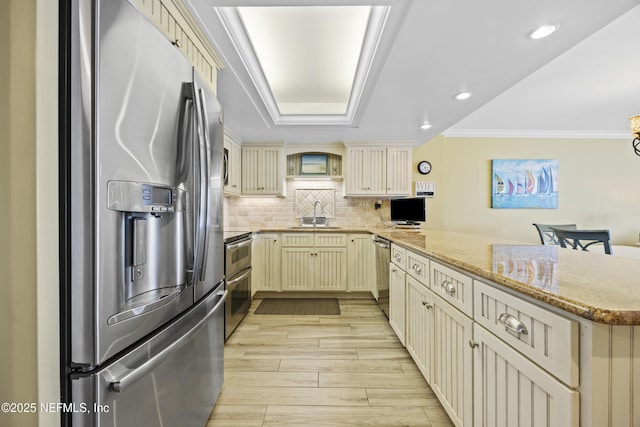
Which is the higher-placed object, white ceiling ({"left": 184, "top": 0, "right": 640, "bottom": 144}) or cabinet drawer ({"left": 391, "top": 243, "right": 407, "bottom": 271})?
white ceiling ({"left": 184, "top": 0, "right": 640, "bottom": 144})

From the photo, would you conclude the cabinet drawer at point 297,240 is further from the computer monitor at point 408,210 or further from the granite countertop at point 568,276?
the granite countertop at point 568,276

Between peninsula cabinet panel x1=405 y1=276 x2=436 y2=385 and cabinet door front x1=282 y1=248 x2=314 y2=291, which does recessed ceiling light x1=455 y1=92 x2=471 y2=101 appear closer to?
peninsula cabinet panel x1=405 y1=276 x2=436 y2=385

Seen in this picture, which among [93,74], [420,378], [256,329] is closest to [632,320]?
[93,74]

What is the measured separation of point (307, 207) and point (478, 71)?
2971 millimetres

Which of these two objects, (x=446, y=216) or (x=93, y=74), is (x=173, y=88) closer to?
(x=93, y=74)

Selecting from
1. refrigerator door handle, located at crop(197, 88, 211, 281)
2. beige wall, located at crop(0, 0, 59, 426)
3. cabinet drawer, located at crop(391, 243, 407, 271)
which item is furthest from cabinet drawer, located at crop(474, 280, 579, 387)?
beige wall, located at crop(0, 0, 59, 426)

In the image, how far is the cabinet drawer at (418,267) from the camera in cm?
169

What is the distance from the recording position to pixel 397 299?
2359 mm

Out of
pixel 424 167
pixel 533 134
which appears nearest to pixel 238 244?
pixel 424 167

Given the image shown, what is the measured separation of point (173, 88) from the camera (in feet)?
3.46

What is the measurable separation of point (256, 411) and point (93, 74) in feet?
5.71

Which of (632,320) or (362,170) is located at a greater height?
(362,170)

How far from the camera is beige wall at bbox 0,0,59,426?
0.69 m

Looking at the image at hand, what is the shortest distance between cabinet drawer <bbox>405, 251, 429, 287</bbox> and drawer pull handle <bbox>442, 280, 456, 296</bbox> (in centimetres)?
25
